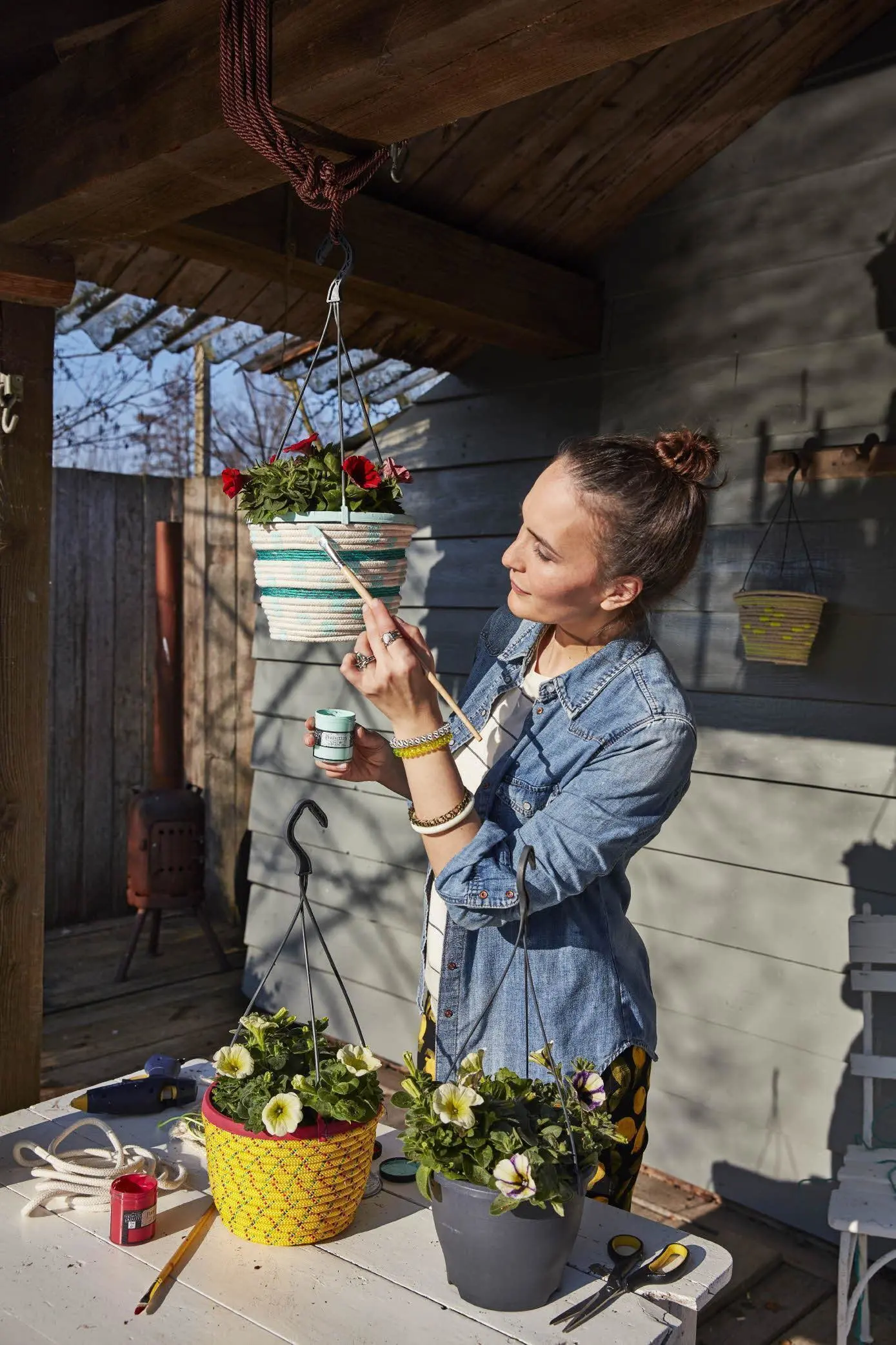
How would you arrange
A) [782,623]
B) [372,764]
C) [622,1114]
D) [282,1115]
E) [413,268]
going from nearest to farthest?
[282,1115], [622,1114], [372,764], [782,623], [413,268]

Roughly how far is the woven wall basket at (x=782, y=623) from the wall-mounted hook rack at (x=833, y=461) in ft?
0.99

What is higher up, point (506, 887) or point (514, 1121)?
point (506, 887)

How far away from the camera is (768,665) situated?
290 centimetres

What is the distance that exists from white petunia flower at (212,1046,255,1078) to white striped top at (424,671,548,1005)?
354 millimetres

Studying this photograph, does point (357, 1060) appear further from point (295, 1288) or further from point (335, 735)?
point (335, 735)

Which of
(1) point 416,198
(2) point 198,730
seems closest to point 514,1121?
(1) point 416,198

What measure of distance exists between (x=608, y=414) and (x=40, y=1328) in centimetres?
267

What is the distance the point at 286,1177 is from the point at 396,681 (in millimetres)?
573

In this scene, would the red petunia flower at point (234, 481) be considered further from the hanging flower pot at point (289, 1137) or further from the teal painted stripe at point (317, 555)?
the hanging flower pot at point (289, 1137)

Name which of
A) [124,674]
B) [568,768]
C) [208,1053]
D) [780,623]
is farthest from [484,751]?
[124,674]

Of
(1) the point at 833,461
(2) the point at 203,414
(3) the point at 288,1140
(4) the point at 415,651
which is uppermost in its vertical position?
(2) the point at 203,414

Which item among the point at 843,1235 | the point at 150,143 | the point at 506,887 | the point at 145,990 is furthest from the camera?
the point at 145,990

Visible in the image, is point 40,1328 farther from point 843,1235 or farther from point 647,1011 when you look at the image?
point 843,1235

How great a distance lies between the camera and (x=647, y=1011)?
64.3 inches
